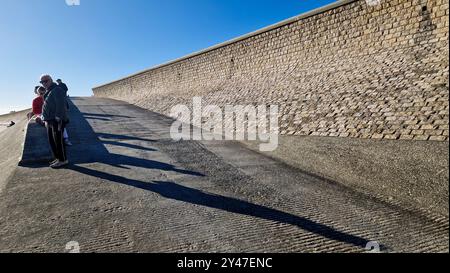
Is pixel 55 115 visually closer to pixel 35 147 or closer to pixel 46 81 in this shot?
pixel 46 81

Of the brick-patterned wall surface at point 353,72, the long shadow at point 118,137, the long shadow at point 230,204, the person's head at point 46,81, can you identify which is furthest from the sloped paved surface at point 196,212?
the long shadow at point 118,137

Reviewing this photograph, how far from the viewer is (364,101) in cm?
770

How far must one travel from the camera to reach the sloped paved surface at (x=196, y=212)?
317 centimetres

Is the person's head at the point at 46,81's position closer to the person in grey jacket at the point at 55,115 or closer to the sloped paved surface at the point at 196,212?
the person in grey jacket at the point at 55,115

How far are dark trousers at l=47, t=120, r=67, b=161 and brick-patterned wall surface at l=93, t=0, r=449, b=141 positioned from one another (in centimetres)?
575

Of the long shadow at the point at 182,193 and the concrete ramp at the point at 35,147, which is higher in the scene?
the concrete ramp at the point at 35,147

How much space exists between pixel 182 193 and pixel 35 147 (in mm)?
4703

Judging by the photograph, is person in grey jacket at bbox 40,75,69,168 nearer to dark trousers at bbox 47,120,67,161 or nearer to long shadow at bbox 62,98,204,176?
dark trousers at bbox 47,120,67,161

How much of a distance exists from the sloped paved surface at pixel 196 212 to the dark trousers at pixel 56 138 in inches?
17.2

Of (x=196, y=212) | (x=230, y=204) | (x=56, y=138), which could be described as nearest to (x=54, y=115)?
(x=56, y=138)

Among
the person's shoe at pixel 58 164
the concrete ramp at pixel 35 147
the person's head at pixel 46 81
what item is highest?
the person's head at pixel 46 81

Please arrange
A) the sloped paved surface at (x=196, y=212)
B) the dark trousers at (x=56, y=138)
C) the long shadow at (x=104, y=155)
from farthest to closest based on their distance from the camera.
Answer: the long shadow at (x=104, y=155) < the dark trousers at (x=56, y=138) < the sloped paved surface at (x=196, y=212)

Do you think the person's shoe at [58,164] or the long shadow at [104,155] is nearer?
the person's shoe at [58,164]
